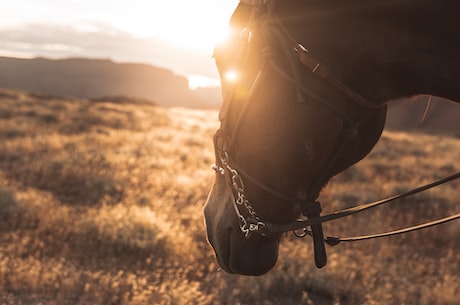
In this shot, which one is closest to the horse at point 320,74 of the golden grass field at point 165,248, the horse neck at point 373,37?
the horse neck at point 373,37

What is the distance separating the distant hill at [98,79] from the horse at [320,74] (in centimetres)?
15679

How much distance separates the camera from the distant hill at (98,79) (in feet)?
523

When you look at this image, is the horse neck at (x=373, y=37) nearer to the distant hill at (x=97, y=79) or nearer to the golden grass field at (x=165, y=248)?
the golden grass field at (x=165, y=248)

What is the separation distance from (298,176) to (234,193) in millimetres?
346

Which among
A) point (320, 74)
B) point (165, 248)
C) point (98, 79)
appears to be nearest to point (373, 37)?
point (320, 74)

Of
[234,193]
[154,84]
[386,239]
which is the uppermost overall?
[234,193]

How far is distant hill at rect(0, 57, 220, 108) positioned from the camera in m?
159

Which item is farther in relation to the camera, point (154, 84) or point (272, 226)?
point (154, 84)

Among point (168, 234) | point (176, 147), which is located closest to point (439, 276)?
point (168, 234)

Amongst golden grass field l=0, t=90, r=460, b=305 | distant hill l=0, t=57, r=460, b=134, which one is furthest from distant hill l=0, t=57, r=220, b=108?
golden grass field l=0, t=90, r=460, b=305

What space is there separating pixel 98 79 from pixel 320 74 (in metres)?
176

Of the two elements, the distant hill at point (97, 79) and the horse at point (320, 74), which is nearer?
the horse at point (320, 74)

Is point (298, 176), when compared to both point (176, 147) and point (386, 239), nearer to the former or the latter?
point (386, 239)

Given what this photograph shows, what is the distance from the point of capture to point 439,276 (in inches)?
241
